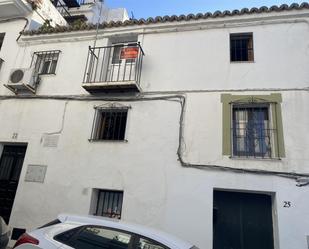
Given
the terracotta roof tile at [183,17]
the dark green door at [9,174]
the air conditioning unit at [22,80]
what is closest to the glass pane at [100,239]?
the dark green door at [9,174]

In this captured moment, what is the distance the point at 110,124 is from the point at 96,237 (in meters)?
4.95

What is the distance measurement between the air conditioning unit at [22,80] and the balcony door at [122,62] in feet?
7.80

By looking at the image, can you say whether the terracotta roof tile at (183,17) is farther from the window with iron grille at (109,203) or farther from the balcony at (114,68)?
the window with iron grille at (109,203)

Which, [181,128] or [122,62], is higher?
[122,62]

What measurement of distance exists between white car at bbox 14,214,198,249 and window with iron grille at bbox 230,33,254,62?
597 centimetres

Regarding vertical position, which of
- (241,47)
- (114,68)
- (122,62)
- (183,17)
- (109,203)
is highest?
(183,17)

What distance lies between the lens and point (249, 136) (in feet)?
24.1

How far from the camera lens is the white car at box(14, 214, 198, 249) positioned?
144 inches

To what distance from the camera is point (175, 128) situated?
25.1ft

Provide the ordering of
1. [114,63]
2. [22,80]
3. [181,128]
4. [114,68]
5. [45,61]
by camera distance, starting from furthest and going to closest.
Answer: [45,61] < [114,63] < [114,68] < [22,80] < [181,128]

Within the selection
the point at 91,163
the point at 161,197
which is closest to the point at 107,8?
the point at 91,163

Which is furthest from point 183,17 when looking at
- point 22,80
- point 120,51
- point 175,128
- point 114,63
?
point 22,80

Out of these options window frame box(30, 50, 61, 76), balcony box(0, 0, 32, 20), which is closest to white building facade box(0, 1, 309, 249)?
window frame box(30, 50, 61, 76)

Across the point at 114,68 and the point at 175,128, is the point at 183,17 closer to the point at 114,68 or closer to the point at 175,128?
the point at 114,68
